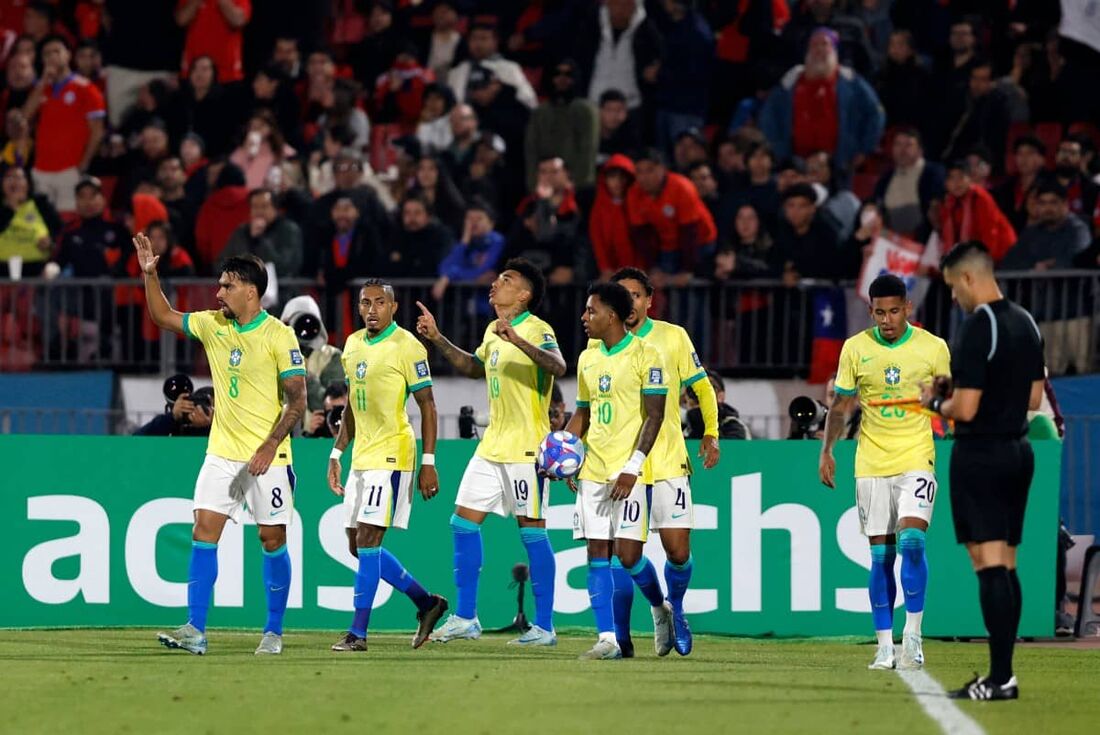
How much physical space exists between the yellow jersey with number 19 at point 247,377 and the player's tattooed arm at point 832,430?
125 inches

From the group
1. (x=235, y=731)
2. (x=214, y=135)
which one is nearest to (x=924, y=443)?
(x=235, y=731)

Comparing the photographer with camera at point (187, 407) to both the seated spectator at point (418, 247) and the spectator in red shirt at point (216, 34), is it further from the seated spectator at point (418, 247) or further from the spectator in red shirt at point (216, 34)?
the spectator in red shirt at point (216, 34)

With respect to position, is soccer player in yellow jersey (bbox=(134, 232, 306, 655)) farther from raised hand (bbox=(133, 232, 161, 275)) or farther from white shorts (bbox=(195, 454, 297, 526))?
raised hand (bbox=(133, 232, 161, 275))

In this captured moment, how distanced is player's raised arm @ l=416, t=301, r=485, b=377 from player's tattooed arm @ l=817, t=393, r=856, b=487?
2414mm

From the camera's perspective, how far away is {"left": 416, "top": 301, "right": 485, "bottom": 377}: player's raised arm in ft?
42.9

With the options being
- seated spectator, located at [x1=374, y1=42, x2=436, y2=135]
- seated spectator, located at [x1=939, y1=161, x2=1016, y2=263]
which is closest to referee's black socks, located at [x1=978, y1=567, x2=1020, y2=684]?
seated spectator, located at [x1=939, y1=161, x2=1016, y2=263]

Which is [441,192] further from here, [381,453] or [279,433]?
[279,433]

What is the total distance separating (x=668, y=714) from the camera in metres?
9.89

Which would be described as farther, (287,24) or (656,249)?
(287,24)

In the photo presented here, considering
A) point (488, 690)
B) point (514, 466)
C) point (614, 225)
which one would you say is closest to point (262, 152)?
point (614, 225)

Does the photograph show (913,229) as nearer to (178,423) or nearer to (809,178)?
(809,178)

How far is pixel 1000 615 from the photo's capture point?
34.5ft

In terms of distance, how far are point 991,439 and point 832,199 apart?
30.3 feet

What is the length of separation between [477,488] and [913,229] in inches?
293
